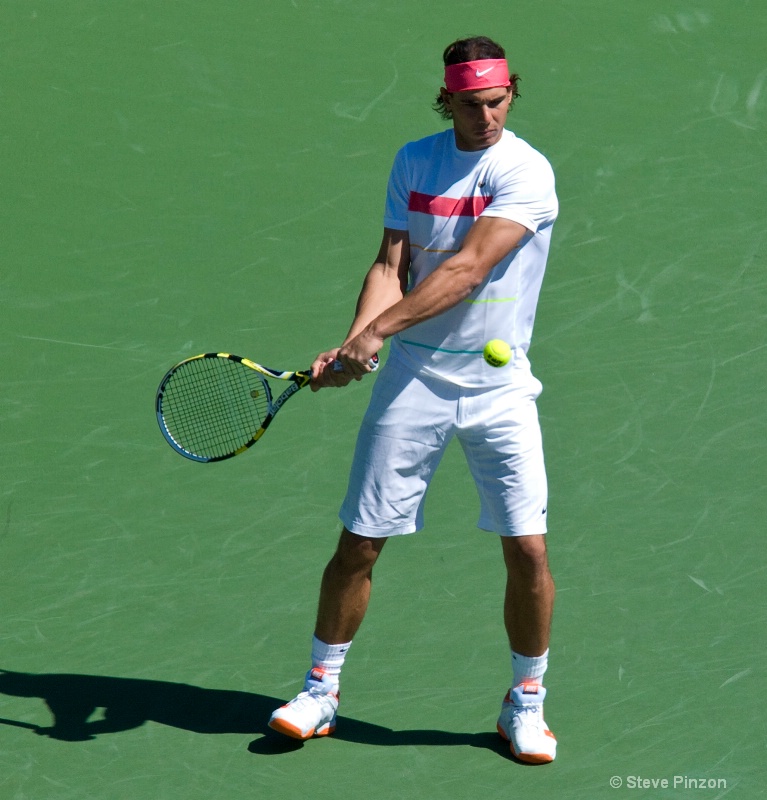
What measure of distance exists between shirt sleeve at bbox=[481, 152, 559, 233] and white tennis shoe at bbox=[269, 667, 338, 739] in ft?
4.90

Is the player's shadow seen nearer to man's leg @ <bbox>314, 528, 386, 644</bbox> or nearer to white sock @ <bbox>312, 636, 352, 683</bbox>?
white sock @ <bbox>312, 636, 352, 683</bbox>

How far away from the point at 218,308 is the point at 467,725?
2.28 m

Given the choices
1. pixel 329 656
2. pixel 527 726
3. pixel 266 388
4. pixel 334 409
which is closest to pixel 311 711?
pixel 329 656

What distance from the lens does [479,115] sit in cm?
440

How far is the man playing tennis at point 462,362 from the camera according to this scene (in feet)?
14.4

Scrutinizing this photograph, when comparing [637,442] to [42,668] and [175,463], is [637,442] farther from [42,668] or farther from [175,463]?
[42,668]

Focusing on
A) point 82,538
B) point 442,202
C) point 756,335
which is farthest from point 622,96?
point 82,538

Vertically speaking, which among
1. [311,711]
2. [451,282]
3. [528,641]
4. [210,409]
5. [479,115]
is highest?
[479,115]

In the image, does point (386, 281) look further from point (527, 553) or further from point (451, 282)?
point (527, 553)

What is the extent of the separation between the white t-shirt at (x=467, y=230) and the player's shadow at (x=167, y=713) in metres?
1.11

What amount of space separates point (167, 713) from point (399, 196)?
1.74m

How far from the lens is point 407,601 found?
5.23m

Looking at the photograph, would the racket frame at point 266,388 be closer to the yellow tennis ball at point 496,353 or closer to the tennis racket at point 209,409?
the tennis racket at point 209,409

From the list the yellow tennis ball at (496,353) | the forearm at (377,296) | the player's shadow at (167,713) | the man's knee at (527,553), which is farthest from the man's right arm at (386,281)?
the player's shadow at (167,713)
